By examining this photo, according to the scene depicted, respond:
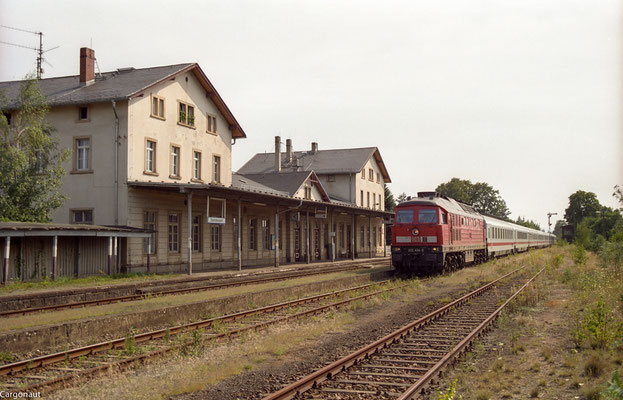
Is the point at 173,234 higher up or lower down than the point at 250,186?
lower down

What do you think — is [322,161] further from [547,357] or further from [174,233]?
[547,357]

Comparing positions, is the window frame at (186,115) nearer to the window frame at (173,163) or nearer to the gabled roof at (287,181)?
the window frame at (173,163)

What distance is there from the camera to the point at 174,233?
25688mm

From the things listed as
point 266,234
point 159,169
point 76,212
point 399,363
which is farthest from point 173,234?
point 399,363

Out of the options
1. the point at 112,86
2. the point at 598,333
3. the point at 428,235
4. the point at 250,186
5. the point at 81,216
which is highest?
the point at 112,86

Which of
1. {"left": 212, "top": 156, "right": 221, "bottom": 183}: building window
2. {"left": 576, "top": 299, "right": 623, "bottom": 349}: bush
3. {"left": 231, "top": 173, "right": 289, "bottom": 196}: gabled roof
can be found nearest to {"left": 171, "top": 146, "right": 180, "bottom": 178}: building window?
{"left": 212, "top": 156, "right": 221, "bottom": 183}: building window

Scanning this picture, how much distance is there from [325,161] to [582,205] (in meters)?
58.0

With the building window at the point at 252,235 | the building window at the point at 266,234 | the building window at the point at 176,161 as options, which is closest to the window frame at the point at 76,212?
the building window at the point at 176,161

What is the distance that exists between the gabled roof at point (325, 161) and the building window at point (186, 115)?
70.5 feet

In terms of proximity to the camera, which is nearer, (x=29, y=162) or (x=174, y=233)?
(x=29, y=162)

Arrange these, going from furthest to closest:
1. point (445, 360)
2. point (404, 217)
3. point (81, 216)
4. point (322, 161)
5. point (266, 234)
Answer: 1. point (322, 161)
2. point (266, 234)
3. point (81, 216)
4. point (404, 217)
5. point (445, 360)

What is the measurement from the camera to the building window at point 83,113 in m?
24.4

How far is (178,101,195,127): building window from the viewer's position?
27125mm

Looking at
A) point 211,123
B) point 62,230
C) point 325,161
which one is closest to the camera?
point 62,230
